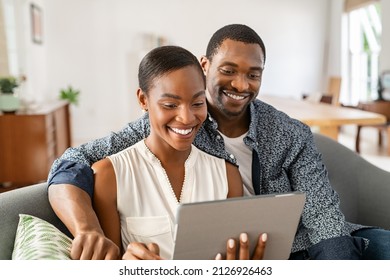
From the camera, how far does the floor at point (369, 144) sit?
3.51 meters

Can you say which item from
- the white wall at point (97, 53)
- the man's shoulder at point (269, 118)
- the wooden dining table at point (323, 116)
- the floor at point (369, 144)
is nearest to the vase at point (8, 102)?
the white wall at point (97, 53)

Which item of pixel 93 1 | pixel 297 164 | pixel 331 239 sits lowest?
pixel 331 239

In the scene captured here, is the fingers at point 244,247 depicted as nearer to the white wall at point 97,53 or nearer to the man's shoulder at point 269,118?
the man's shoulder at point 269,118

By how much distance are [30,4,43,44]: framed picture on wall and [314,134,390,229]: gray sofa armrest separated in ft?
11.0

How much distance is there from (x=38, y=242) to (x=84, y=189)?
11cm

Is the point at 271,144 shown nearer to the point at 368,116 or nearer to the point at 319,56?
the point at 319,56

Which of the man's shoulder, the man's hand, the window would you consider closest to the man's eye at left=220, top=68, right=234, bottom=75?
the man's shoulder

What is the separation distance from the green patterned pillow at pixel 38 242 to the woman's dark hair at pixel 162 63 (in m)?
0.28

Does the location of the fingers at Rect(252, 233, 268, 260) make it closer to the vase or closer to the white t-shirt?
the white t-shirt
